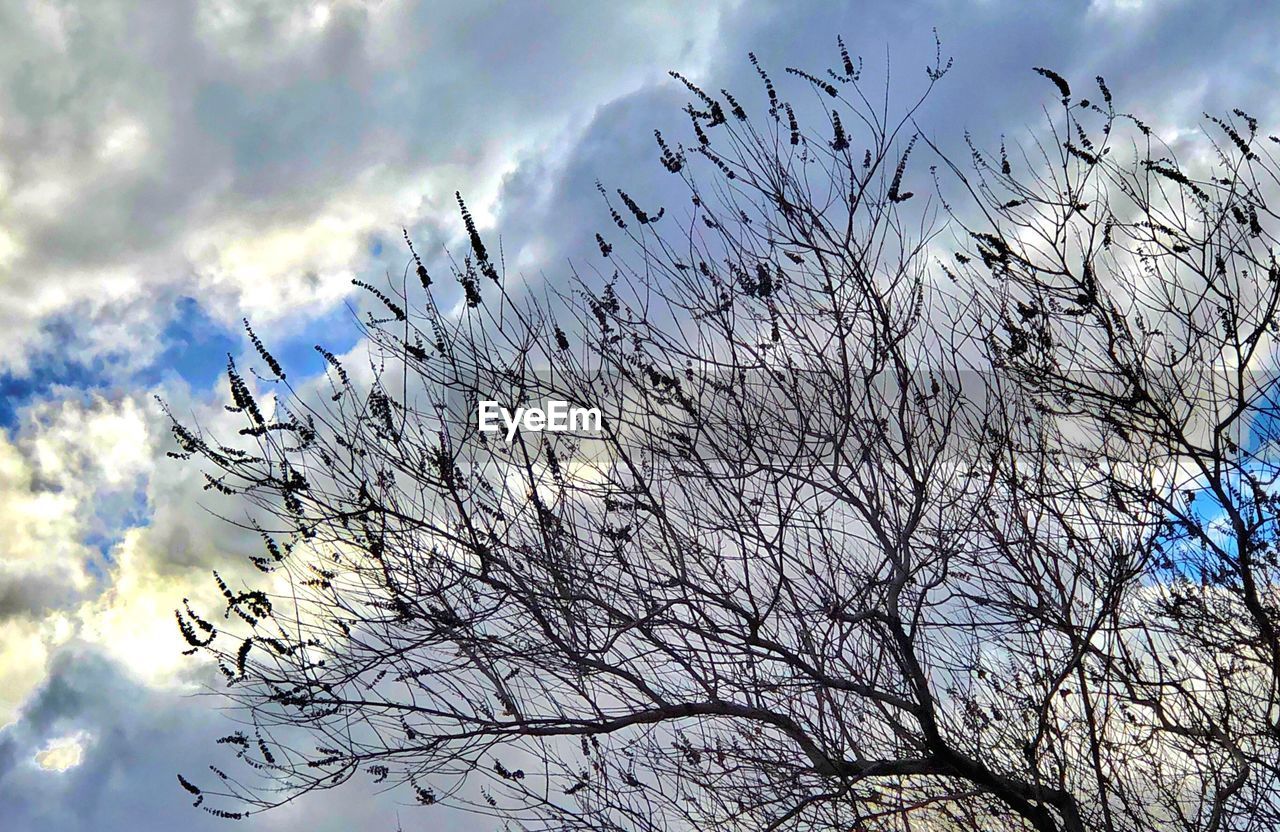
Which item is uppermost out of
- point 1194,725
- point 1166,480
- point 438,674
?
point 1166,480

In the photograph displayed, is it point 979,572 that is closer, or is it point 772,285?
point 772,285

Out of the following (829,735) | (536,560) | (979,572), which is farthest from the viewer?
(979,572)

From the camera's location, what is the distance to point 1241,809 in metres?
5.72

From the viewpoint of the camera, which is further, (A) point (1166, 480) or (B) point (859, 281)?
(A) point (1166, 480)

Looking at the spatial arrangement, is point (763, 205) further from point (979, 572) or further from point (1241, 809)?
point (1241, 809)

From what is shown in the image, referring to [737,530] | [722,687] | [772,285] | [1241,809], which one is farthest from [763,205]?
[1241,809]

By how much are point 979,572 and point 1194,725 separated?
5.66ft

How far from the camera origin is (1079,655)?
5.09m

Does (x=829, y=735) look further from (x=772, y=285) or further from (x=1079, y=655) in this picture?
(x=772, y=285)

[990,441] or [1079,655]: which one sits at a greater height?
[990,441]

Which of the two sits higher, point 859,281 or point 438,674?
point 859,281

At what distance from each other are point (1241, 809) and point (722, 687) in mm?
3459

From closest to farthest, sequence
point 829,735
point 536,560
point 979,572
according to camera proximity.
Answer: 1. point 536,560
2. point 829,735
3. point 979,572

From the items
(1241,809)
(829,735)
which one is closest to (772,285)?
(829,735)
